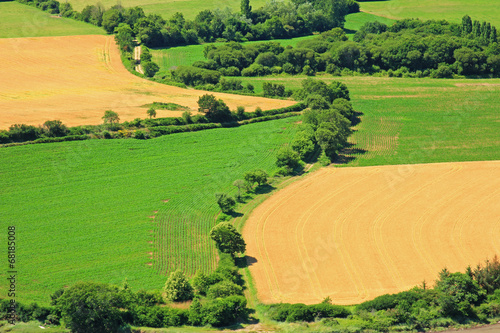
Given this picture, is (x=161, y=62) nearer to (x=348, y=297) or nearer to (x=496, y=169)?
(x=496, y=169)

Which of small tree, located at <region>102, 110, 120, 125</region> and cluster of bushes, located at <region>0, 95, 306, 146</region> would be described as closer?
cluster of bushes, located at <region>0, 95, 306, 146</region>

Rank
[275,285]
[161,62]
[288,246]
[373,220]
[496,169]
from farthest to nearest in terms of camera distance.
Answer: [161,62], [496,169], [373,220], [288,246], [275,285]

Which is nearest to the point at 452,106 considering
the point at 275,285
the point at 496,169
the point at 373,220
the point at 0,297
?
the point at 496,169

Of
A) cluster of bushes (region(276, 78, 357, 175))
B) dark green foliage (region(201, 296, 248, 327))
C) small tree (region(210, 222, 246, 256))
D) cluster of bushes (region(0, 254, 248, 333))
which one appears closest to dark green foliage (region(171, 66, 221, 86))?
cluster of bushes (region(276, 78, 357, 175))

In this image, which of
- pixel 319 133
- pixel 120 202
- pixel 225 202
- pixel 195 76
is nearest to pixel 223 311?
pixel 225 202

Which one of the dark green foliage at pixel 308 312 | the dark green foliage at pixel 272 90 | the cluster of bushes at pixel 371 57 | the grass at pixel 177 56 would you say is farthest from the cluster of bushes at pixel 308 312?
the grass at pixel 177 56

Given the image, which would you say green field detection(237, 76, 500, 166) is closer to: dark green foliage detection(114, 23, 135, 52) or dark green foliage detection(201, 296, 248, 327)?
dark green foliage detection(114, 23, 135, 52)
